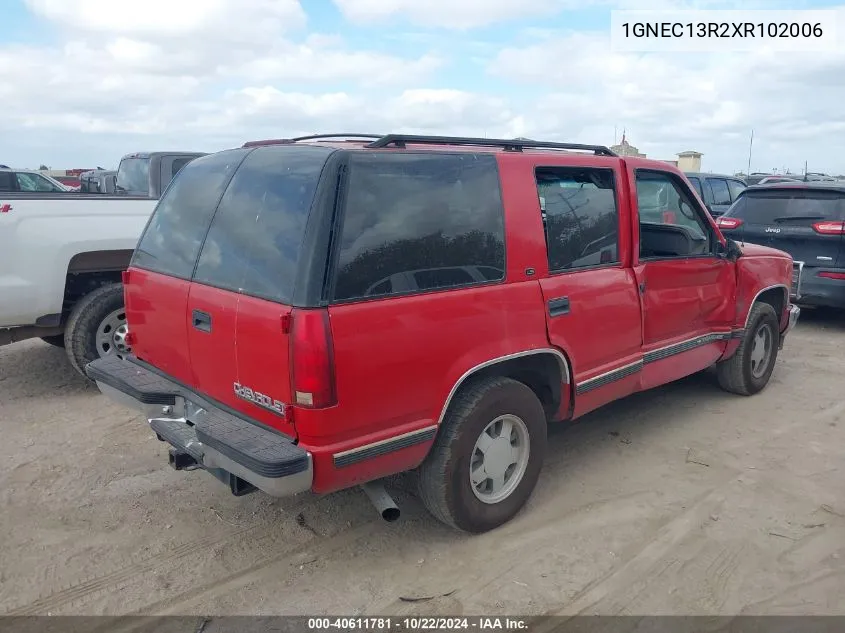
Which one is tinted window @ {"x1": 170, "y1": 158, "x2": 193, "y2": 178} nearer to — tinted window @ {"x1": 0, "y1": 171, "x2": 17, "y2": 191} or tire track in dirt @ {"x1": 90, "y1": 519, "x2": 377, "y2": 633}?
tinted window @ {"x1": 0, "y1": 171, "x2": 17, "y2": 191}

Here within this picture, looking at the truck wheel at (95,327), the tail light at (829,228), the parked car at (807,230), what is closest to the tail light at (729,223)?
the parked car at (807,230)

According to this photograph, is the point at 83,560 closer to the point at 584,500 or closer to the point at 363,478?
the point at 363,478

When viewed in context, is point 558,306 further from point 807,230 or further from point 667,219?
point 807,230

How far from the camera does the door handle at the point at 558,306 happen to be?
11.7ft

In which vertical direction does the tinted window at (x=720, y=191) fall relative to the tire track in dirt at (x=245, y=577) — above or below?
above

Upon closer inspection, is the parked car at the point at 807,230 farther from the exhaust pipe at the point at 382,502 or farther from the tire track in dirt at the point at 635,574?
the exhaust pipe at the point at 382,502

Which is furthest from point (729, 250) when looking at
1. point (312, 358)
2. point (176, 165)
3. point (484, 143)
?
point (176, 165)

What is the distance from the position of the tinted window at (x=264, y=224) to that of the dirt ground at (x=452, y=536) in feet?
4.49

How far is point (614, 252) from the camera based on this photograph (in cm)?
406

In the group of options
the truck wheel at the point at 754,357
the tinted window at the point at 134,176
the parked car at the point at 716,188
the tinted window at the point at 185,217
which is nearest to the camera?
the tinted window at the point at 185,217

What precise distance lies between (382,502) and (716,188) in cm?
1193

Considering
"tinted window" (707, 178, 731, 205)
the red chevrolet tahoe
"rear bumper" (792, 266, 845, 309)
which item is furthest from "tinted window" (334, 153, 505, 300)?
"tinted window" (707, 178, 731, 205)

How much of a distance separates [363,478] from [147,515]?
5.04 ft

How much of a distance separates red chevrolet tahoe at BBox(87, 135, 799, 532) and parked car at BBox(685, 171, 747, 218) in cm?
899
